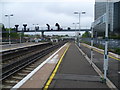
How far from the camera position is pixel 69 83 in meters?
8.23

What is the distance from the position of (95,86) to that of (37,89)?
2.47m

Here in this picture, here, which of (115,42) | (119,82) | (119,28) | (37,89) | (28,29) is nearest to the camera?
(37,89)

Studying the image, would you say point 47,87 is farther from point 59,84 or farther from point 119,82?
point 119,82

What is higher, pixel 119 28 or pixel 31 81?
pixel 119 28

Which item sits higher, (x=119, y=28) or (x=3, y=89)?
(x=119, y=28)

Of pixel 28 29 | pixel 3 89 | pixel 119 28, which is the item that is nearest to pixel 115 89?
pixel 3 89

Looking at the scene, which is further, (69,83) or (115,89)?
(69,83)

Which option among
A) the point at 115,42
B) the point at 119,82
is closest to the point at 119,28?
the point at 115,42

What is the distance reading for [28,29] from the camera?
7412cm

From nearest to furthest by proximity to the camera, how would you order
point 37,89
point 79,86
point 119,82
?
point 37,89
point 79,86
point 119,82

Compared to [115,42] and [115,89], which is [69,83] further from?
[115,42]

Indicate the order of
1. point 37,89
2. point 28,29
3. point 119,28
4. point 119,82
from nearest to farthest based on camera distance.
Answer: point 37,89, point 119,82, point 119,28, point 28,29

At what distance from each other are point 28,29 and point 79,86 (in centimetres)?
6824

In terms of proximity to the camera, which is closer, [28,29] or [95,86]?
[95,86]
